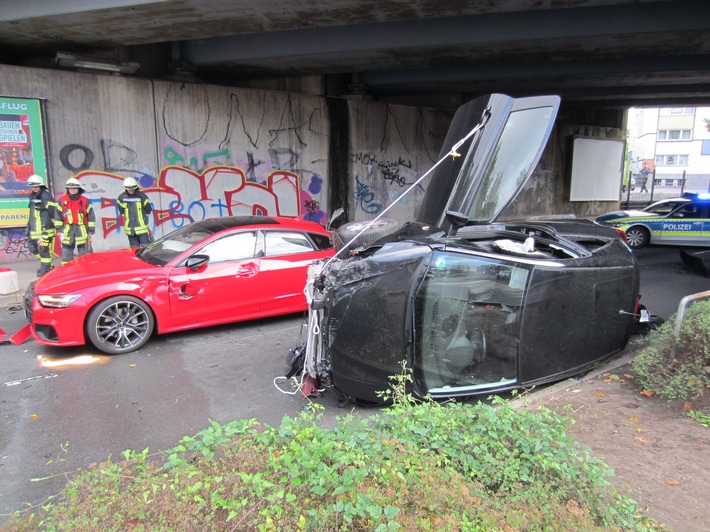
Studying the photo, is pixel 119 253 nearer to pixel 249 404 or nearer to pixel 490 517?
pixel 249 404

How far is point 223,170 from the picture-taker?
539 inches

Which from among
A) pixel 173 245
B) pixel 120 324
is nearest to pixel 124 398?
pixel 120 324

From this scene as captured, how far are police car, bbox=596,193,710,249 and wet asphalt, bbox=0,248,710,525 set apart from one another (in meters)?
10.7

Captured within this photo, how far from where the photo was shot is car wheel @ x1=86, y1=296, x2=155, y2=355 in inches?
215

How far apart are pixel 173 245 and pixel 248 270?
113 cm

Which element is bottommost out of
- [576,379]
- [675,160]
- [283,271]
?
[576,379]

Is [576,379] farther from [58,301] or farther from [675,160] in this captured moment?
[675,160]

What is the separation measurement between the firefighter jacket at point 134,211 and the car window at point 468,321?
7.02 metres

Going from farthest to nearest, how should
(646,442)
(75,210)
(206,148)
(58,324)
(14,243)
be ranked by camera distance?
(206,148), (14,243), (75,210), (58,324), (646,442)

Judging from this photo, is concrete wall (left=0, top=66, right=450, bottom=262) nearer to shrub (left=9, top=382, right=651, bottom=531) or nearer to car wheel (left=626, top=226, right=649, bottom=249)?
car wheel (left=626, top=226, right=649, bottom=249)

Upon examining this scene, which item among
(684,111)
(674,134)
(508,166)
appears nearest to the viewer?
(508,166)

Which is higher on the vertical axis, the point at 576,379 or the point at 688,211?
the point at 688,211

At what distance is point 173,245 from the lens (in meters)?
6.54

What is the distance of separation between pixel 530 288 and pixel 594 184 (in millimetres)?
23582
